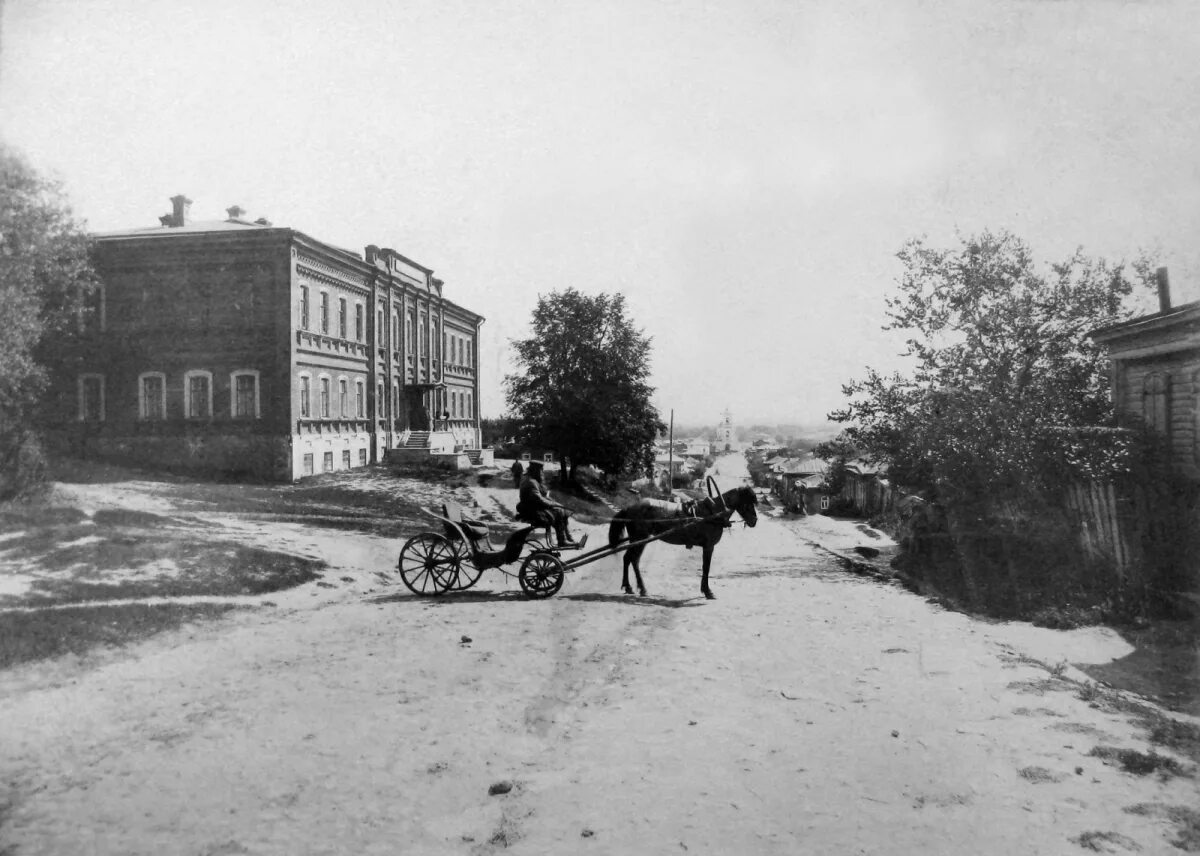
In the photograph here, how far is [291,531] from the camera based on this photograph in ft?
16.4

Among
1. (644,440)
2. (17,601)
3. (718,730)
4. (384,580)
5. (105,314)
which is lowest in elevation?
(718,730)

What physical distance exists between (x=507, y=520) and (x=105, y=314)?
344cm

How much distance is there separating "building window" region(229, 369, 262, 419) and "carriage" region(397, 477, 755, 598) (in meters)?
1.54

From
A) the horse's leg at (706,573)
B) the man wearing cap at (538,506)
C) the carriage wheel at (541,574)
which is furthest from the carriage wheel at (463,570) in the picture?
the horse's leg at (706,573)

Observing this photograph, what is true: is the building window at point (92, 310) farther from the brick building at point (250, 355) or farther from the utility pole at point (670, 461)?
the utility pole at point (670, 461)

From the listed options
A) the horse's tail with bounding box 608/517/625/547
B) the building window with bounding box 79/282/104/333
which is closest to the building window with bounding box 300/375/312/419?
the building window with bounding box 79/282/104/333

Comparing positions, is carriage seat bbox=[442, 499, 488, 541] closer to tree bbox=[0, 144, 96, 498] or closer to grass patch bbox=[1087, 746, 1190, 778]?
tree bbox=[0, 144, 96, 498]

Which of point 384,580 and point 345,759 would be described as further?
point 384,580

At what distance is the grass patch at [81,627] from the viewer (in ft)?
10.8

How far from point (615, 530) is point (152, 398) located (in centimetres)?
405

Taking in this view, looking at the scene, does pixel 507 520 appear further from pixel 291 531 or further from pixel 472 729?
pixel 472 729

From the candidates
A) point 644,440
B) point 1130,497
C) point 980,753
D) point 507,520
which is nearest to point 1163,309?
point 1130,497

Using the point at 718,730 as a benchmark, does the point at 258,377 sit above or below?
above

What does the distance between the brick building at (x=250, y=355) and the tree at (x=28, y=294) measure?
0.50ft
